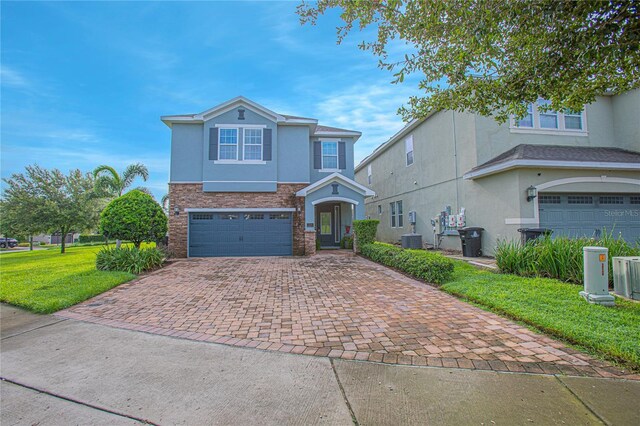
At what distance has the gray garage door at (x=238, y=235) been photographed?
1468 centimetres

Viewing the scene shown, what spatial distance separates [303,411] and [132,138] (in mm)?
31703

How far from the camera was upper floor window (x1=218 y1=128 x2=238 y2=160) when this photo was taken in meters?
14.9

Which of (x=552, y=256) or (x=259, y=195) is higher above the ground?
(x=259, y=195)

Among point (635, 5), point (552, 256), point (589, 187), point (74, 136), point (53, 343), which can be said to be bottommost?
point (53, 343)

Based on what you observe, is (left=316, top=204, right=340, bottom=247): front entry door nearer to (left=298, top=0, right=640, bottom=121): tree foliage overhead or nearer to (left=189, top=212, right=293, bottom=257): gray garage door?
(left=189, top=212, right=293, bottom=257): gray garage door

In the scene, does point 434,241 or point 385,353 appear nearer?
point 385,353

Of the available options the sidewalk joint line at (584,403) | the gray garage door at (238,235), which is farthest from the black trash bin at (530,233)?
the gray garage door at (238,235)

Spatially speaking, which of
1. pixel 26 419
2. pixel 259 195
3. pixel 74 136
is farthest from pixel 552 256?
pixel 74 136

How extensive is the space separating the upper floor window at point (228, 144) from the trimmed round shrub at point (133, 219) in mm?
4243

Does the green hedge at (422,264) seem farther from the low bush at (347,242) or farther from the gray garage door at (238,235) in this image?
the gray garage door at (238,235)

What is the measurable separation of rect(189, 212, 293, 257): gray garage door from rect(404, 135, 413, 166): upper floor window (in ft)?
28.7

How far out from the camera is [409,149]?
59.6ft

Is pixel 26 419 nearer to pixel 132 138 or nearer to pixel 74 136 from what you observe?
pixel 74 136

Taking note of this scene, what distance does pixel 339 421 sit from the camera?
2398 millimetres
